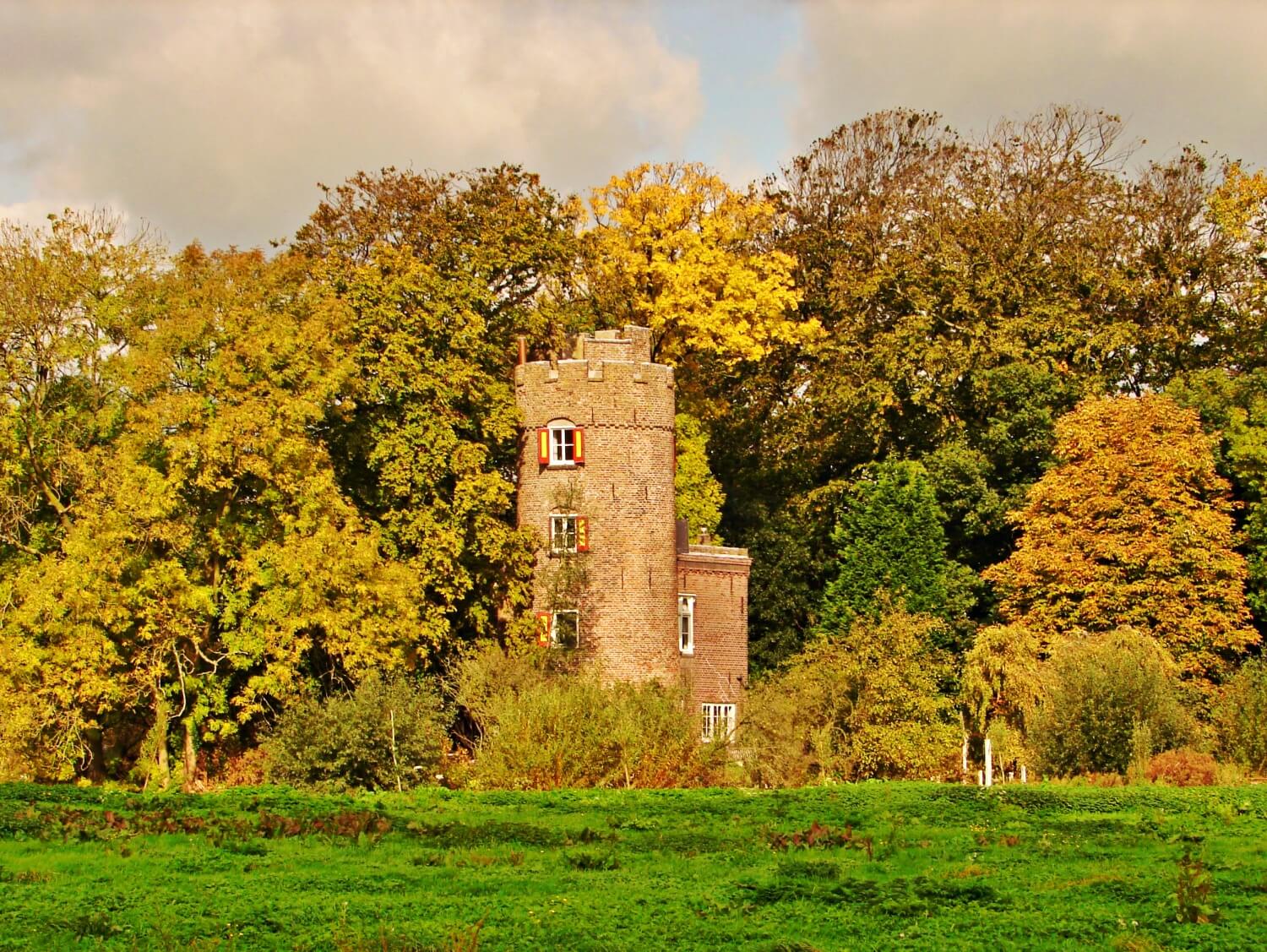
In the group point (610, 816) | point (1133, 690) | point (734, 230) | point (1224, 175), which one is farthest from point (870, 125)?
point (610, 816)

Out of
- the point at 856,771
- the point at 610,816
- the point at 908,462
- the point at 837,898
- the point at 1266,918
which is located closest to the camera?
the point at 1266,918

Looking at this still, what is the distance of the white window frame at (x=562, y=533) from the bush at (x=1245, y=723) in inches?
591

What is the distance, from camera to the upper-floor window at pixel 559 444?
1545 inches

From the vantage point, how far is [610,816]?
Answer: 23156 millimetres

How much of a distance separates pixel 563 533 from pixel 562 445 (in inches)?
85.3

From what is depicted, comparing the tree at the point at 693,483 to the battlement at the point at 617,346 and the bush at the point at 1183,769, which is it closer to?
the battlement at the point at 617,346

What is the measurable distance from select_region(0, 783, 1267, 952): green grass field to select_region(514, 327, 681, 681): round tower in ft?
38.7

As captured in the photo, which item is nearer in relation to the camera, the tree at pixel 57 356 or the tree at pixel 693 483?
the tree at pixel 57 356

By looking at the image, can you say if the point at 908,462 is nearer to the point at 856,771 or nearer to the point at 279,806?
the point at 856,771

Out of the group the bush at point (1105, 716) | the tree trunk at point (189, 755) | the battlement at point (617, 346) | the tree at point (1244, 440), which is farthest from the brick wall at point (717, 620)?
the tree at point (1244, 440)

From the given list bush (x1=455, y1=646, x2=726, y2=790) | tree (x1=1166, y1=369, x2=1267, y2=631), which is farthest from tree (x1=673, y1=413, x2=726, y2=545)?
bush (x1=455, y1=646, x2=726, y2=790)

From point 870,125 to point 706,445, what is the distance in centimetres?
1196

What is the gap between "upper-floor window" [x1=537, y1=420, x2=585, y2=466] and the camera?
39.2m

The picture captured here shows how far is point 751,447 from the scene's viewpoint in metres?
53.5
